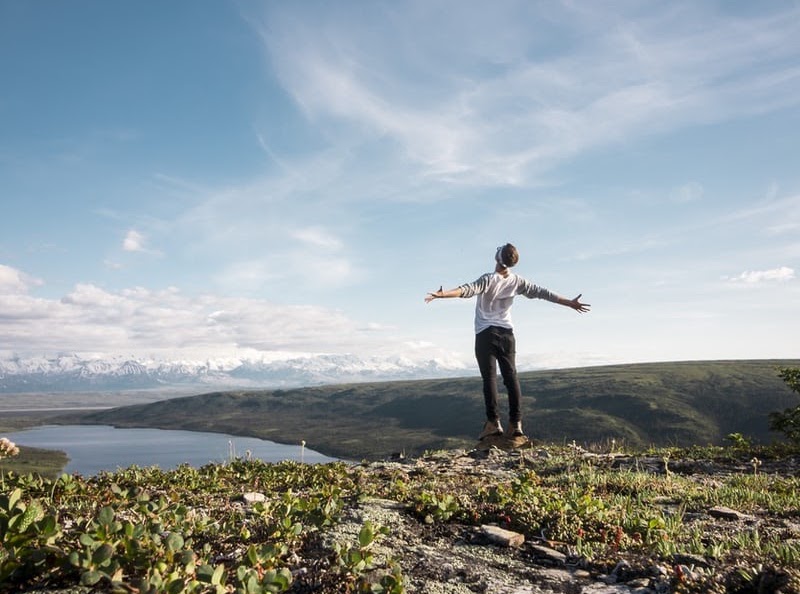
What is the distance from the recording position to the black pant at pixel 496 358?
12.6m

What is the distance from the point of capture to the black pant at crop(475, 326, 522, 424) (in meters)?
12.6

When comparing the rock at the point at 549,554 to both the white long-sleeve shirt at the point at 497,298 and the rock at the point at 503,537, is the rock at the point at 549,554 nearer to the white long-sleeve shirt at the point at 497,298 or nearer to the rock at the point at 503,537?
the rock at the point at 503,537

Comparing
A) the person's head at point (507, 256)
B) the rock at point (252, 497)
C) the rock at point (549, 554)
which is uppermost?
the person's head at point (507, 256)

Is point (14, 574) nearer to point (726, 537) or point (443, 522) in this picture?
point (443, 522)

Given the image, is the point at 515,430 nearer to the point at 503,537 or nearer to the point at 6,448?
the point at 503,537

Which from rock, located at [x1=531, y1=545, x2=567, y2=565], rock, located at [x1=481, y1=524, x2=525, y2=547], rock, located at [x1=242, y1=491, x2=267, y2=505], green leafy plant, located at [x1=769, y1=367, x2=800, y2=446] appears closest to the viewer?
rock, located at [x1=531, y1=545, x2=567, y2=565]

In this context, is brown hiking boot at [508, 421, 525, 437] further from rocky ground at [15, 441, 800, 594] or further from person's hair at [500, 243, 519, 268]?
rocky ground at [15, 441, 800, 594]

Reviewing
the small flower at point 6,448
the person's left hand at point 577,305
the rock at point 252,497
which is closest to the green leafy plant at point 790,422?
the person's left hand at point 577,305

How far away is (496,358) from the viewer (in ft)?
41.8

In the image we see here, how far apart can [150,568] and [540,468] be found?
818cm

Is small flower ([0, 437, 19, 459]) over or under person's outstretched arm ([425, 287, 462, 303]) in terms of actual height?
under

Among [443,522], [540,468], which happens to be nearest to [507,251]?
[540,468]

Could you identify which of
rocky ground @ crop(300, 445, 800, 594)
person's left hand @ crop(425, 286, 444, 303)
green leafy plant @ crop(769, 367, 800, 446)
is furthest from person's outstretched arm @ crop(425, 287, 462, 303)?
green leafy plant @ crop(769, 367, 800, 446)

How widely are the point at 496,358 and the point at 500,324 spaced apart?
0.80 metres
